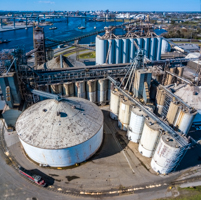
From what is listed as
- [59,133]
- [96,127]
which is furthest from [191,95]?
[59,133]

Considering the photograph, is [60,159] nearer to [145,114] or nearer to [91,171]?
[91,171]

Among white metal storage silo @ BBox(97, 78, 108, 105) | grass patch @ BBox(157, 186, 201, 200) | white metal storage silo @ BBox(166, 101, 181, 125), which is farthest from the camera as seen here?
white metal storage silo @ BBox(97, 78, 108, 105)

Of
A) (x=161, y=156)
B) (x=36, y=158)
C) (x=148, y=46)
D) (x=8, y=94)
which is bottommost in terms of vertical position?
(x=36, y=158)

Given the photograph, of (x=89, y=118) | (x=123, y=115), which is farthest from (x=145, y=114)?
(x=89, y=118)

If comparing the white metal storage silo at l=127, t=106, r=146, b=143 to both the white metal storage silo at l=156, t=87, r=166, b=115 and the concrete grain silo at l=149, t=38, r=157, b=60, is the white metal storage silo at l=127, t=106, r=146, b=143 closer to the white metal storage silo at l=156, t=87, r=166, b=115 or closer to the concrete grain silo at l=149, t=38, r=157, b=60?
the white metal storage silo at l=156, t=87, r=166, b=115

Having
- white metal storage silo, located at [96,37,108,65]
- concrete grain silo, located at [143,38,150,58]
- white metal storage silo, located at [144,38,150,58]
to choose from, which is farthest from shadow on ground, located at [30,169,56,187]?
white metal storage silo, located at [144,38,150,58]

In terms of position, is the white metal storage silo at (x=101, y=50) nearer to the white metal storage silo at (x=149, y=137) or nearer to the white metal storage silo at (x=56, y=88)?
the white metal storage silo at (x=56, y=88)

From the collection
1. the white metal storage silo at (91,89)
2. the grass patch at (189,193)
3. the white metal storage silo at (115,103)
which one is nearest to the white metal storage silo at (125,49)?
the white metal storage silo at (91,89)
